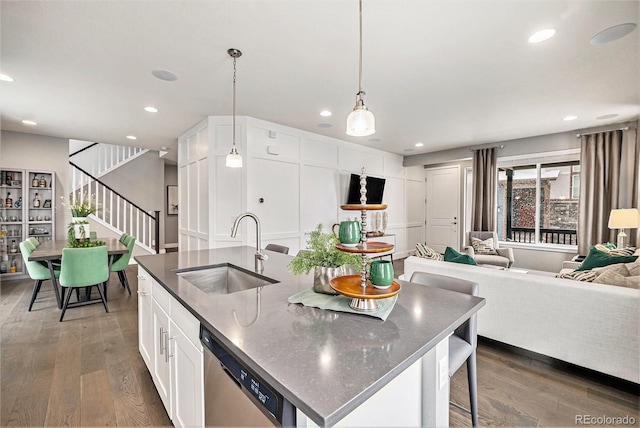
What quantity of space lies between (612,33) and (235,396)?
338 cm

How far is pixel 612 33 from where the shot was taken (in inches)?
84.6

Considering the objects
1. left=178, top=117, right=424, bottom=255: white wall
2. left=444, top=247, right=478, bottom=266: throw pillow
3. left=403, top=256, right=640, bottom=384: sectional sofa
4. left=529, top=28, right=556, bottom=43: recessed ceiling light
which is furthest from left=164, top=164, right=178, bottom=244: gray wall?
left=529, top=28, right=556, bottom=43: recessed ceiling light

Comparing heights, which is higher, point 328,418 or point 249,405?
point 328,418

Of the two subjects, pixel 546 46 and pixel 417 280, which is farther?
pixel 546 46

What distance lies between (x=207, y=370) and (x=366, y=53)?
2.52 metres

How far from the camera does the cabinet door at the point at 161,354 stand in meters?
1.57

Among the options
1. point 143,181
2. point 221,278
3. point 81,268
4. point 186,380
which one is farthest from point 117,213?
point 186,380

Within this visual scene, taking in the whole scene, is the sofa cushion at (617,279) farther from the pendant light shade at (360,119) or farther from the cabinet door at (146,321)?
the cabinet door at (146,321)

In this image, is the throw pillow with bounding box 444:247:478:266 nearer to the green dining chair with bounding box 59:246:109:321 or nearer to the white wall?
the white wall

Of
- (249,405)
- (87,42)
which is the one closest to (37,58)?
(87,42)

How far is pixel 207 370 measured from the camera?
1.11m

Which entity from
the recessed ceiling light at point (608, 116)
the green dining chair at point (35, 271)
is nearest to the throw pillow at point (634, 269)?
the recessed ceiling light at point (608, 116)

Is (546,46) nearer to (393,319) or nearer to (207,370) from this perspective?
(393,319)

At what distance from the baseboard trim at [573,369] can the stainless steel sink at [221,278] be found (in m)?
2.31
